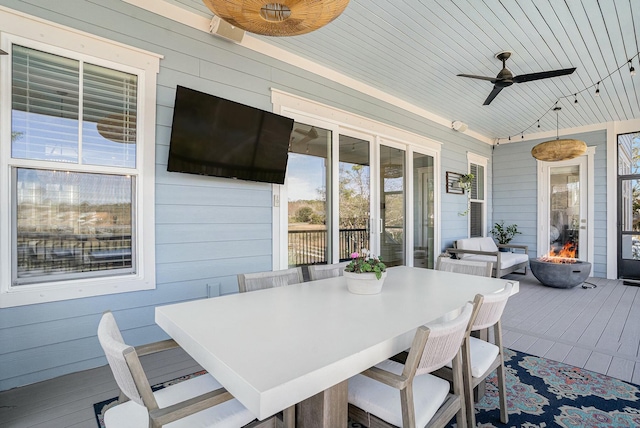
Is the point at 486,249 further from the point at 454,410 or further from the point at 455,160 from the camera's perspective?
the point at 454,410

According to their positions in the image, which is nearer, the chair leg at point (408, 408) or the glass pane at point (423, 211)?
the chair leg at point (408, 408)

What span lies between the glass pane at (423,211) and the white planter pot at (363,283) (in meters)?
3.75

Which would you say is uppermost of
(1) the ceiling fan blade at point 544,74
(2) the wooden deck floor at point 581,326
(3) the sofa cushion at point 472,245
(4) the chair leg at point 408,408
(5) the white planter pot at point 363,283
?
(1) the ceiling fan blade at point 544,74

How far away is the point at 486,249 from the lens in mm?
6527

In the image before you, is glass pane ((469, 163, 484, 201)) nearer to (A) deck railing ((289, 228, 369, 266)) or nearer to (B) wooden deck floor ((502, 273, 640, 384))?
(B) wooden deck floor ((502, 273, 640, 384))

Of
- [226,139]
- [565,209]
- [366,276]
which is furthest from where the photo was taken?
[565,209]

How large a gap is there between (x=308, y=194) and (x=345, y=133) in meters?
1.07

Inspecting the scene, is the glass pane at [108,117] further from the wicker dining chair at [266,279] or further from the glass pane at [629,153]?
the glass pane at [629,153]

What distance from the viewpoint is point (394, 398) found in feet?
4.60

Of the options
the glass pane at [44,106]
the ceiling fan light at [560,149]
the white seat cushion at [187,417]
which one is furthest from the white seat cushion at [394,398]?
the ceiling fan light at [560,149]

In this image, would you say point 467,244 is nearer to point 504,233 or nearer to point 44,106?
point 504,233

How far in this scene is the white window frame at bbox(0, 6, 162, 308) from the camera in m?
2.20

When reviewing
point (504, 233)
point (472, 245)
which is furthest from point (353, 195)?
point (504, 233)

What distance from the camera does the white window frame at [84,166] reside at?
86.5 inches
